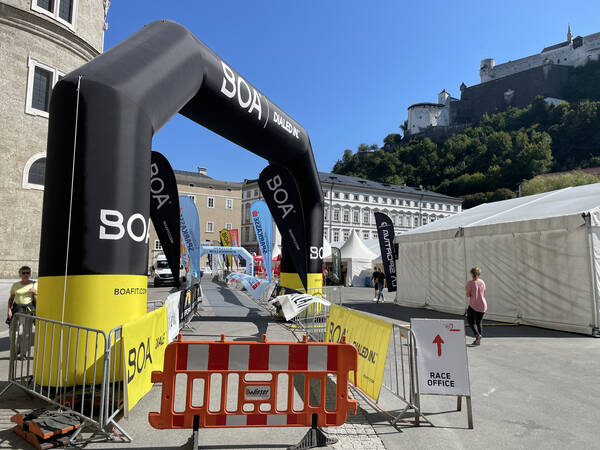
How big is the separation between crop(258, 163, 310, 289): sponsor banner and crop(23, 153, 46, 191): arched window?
18.7 meters

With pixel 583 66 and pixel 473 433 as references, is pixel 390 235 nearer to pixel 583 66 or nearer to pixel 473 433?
pixel 473 433

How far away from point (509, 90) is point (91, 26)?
108m

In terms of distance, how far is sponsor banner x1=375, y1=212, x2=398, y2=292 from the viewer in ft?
58.0

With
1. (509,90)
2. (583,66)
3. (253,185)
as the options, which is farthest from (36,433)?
(583,66)

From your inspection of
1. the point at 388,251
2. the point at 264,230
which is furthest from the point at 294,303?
the point at 388,251

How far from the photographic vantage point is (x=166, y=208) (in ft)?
30.1

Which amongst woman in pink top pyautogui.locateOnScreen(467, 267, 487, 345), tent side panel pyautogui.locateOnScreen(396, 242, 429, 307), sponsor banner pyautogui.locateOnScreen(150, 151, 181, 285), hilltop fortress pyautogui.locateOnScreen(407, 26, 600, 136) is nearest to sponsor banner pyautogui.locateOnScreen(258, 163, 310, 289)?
sponsor banner pyautogui.locateOnScreen(150, 151, 181, 285)

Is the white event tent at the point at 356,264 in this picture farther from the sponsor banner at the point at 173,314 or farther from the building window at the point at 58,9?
the building window at the point at 58,9

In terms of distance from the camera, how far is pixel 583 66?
103 m

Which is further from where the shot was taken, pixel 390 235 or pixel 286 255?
pixel 390 235

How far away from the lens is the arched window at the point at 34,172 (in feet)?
76.1

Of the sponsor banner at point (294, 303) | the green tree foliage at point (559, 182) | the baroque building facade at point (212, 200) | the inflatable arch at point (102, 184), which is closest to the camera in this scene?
the inflatable arch at point (102, 184)

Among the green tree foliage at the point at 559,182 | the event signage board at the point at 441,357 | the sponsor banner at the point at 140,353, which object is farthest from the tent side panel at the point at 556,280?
the green tree foliage at the point at 559,182

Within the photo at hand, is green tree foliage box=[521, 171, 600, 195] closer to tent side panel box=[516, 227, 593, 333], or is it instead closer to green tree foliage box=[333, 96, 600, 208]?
green tree foliage box=[333, 96, 600, 208]
